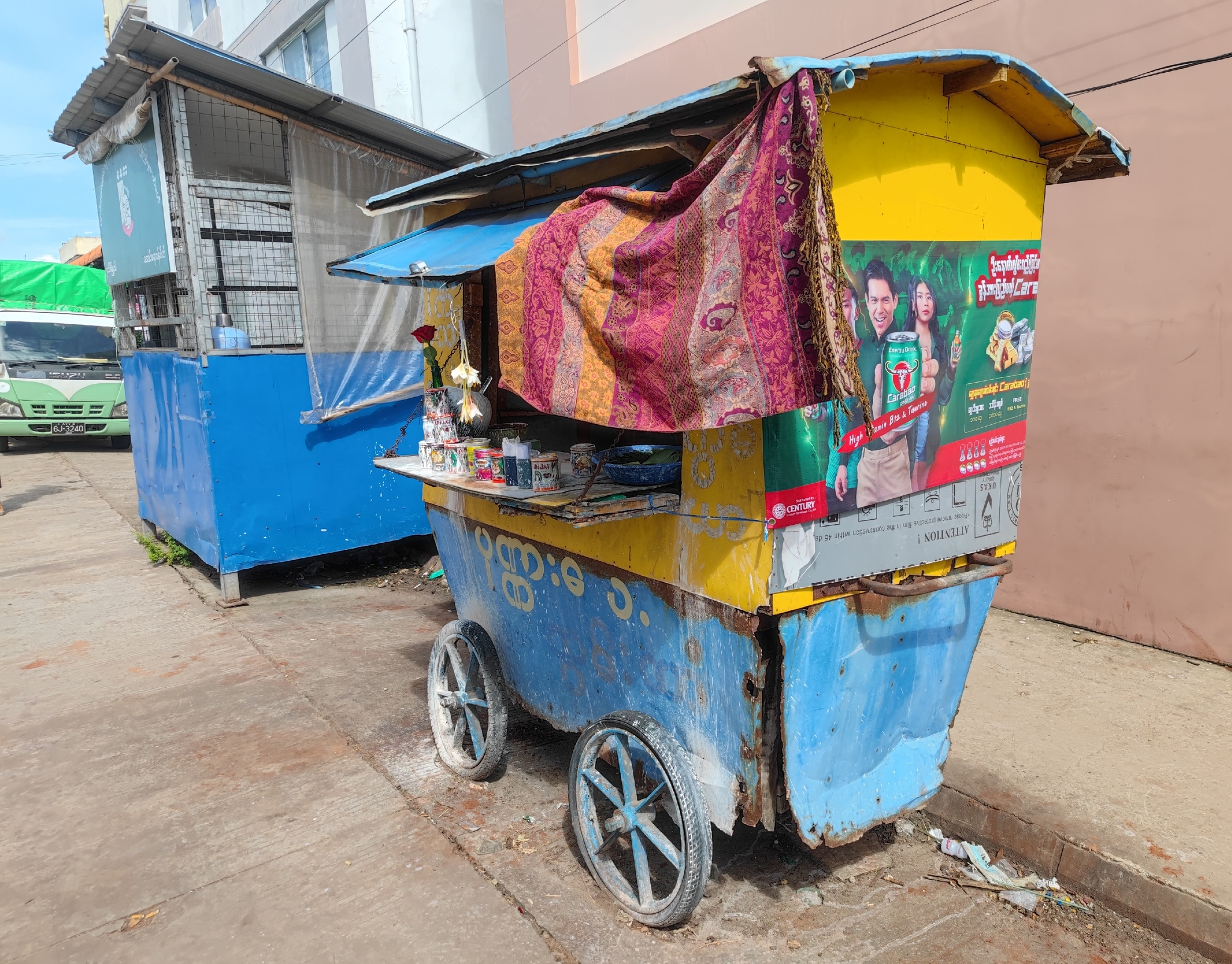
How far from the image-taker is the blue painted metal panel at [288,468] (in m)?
6.01

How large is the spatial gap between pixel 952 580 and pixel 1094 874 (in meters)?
1.23

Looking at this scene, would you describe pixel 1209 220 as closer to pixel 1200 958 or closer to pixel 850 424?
pixel 850 424

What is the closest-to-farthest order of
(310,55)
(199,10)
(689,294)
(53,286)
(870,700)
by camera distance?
(689,294) < (870,700) < (310,55) < (199,10) < (53,286)

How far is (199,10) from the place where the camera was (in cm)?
1530

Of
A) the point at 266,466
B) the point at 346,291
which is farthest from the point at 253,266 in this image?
the point at 266,466

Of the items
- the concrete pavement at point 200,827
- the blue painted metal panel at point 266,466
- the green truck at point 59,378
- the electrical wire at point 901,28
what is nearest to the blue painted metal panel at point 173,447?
the blue painted metal panel at point 266,466

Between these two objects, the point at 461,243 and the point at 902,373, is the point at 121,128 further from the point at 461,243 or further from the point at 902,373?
the point at 902,373

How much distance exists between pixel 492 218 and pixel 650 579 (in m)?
1.73

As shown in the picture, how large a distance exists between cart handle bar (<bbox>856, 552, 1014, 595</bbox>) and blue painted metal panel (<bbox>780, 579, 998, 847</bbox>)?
3.3 inches

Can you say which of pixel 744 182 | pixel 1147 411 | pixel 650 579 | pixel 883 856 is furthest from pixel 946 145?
pixel 1147 411

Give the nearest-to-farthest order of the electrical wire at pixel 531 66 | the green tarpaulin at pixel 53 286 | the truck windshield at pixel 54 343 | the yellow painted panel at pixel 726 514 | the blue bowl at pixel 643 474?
the yellow painted panel at pixel 726 514
the blue bowl at pixel 643 474
the electrical wire at pixel 531 66
the truck windshield at pixel 54 343
the green tarpaulin at pixel 53 286

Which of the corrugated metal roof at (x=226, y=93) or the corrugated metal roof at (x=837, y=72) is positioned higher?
the corrugated metal roof at (x=226, y=93)

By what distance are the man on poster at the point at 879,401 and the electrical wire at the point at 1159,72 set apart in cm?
231

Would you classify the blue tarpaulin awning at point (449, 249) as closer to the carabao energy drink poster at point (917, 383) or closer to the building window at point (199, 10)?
the carabao energy drink poster at point (917, 383)
